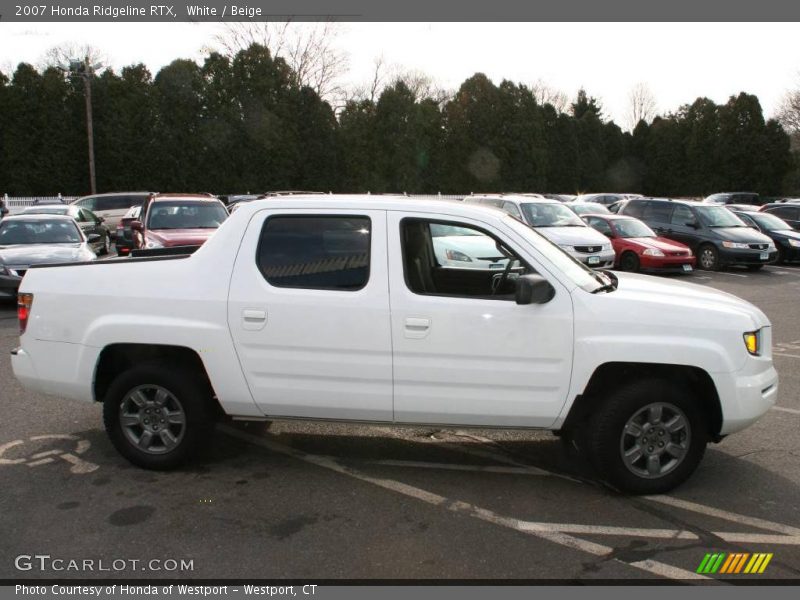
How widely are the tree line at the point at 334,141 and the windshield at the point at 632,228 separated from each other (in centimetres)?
2477

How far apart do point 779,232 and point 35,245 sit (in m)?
20.0

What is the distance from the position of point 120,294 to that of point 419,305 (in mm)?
2083

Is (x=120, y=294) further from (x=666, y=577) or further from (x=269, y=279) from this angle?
(x=666, y=577)

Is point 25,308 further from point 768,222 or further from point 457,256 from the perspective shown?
point 768,222

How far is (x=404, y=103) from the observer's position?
4238cm

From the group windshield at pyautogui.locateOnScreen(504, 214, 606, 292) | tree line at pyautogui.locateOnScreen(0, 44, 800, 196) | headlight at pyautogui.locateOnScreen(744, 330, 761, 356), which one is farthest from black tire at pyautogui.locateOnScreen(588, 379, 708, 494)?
tree line at pyautogui.locateOnScreen(0, 44, 800, 196)

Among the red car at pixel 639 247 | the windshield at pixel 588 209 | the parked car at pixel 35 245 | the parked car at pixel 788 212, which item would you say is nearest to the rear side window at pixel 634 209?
the windshield at pixel 588 209

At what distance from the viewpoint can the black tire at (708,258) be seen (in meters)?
18.6

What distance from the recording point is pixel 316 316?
4.60 m

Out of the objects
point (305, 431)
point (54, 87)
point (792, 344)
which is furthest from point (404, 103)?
point (305, 431)

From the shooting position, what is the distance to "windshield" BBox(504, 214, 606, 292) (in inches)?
185

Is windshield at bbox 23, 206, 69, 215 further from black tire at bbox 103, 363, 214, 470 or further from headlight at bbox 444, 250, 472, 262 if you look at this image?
black tire at bbox 103, 363, 214, 470

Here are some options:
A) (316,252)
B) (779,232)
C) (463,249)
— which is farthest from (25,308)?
(779,232)

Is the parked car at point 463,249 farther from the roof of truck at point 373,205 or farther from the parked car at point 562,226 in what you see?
the parked car at point 562,226
